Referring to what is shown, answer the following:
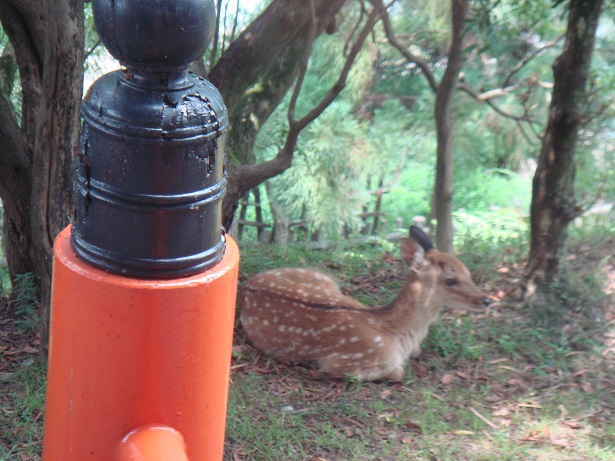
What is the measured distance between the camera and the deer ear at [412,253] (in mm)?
5594

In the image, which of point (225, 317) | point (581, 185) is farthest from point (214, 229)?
point (581, 185)

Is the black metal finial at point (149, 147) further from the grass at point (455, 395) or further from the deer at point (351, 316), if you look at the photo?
the deer at point (351, 316)

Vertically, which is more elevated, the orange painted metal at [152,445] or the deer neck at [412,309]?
the orange painted metal at [152,445]

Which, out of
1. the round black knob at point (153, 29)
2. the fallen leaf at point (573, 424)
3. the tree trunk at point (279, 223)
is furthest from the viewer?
the tree trunk at point (279, 223)

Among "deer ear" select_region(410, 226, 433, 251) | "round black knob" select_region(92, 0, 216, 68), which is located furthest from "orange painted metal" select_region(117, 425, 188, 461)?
"deer ear" select_region(410, 226, 433, 251)

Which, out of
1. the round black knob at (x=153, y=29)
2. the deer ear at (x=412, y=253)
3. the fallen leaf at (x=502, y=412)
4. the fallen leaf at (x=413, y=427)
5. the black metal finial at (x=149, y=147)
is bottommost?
the fallen leaf at (x=413, y=427)

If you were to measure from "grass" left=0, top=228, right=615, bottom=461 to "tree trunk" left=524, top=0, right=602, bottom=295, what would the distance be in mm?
235

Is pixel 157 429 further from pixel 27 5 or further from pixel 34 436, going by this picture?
pixel 27 5

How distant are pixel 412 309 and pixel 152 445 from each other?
12.7ft

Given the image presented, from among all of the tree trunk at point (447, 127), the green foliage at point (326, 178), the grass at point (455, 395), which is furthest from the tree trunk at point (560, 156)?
the green foliage at point (326, 178)

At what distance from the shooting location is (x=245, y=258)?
6.50 m

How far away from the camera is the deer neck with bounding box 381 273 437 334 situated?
531 centimetres

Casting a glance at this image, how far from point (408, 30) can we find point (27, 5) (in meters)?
7.60

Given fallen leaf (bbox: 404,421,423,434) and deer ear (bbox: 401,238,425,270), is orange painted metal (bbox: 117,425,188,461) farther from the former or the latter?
deer ear (bbox: 401,238,425,270)
